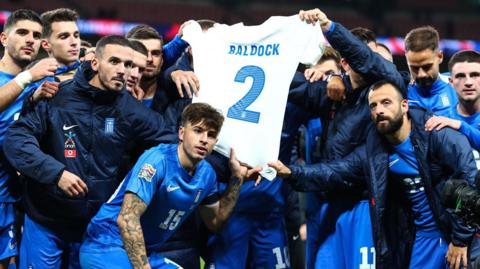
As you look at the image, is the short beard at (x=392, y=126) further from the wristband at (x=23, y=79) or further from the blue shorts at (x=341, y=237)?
the wristband at (x=23, y=79)

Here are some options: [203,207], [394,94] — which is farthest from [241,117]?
[394,94]

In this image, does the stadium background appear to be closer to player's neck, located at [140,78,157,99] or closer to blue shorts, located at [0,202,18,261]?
player's neck, located at [140,78,157,99]

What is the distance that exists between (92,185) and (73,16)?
65.2 inches

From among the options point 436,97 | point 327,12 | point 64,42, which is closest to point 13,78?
point 64,42

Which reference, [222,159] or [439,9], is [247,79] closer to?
[222,159]

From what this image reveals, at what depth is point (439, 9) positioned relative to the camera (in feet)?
78.4

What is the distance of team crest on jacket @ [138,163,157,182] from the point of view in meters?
5.16

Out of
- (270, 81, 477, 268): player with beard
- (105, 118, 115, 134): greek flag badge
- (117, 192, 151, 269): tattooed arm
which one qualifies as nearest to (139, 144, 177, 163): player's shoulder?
(117, 192, 151, 269): tattooed arm

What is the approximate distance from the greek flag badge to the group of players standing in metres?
0.01

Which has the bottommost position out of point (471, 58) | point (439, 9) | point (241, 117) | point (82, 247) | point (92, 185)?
point (82, 247)

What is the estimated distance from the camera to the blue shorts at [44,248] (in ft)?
18.9

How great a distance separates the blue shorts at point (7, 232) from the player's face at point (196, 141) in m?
1.60

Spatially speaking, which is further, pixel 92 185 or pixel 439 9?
pixel 439 9

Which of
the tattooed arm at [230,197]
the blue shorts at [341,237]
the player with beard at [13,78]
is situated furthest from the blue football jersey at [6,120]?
the blue shorts at [341,237]
